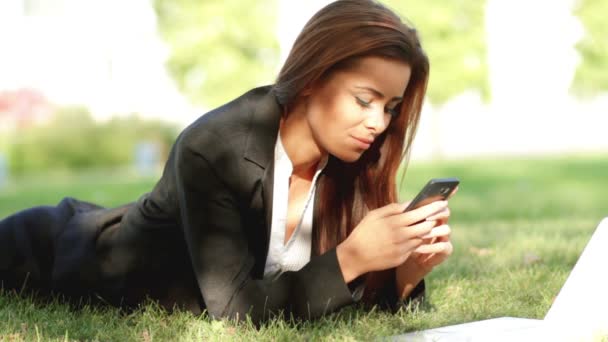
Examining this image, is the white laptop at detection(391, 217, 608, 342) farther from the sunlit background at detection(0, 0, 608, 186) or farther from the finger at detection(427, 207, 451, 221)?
the sunlit background at detection(0, 0, 608, 186)

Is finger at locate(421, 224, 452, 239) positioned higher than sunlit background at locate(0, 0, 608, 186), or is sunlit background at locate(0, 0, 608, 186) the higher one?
finger at locate(421, 224, 452, 239)

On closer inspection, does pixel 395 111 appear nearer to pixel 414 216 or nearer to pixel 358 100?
pixel 358 100

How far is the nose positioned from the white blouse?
0.37 metres

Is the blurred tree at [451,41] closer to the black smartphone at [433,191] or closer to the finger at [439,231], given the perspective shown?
the finger at [439,231]

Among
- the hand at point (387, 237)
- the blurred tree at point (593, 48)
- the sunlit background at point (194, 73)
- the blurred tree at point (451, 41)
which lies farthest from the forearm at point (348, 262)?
the blurred tree at point (593, 48)

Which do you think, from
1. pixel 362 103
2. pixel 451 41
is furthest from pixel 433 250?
pixel 451 41

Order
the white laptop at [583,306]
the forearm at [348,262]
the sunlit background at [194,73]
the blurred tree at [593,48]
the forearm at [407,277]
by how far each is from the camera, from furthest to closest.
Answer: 1. the blurred tree at [593,48]
2. the sunlit background at [194,73]
3. the forearm at [407,277]
4. the forearm at [348,262]
5. the white laptop at [583,306]

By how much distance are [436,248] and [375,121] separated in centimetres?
49

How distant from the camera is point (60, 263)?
3.14 meters

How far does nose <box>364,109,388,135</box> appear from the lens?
8.72 ft

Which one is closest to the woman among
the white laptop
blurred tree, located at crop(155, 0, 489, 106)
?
the white laptop

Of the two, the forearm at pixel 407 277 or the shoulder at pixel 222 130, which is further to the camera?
the forearm at pixel 407 277

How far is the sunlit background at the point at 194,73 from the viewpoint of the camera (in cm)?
1992

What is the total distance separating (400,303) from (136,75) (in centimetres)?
2249
